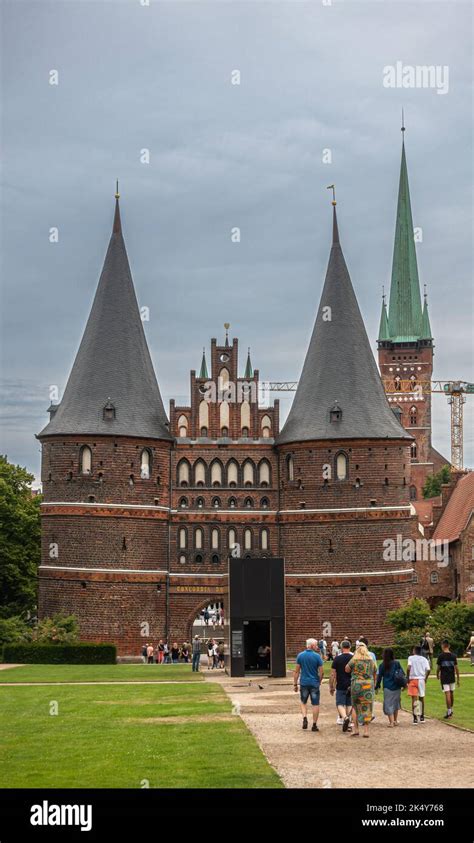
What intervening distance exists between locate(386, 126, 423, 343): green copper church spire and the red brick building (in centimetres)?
6602

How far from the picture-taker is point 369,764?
1691 centimetres

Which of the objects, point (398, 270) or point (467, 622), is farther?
point (398, 270)

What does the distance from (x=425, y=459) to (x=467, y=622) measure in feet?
267

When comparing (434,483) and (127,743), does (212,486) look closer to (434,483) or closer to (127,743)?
(127,743)

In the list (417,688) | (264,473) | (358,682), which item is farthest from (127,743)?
(264,473)

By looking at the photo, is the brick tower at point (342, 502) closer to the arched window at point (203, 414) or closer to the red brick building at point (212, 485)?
the red brick building at point (212, 485)

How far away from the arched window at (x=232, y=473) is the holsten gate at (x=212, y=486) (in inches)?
2.8

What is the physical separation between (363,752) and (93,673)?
2441 cm

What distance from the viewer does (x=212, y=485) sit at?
59219 mm

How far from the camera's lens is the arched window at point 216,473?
5928 cm

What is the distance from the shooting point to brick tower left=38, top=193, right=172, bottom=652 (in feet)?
181

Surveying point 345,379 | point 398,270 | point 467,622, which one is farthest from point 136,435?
point 398,270
